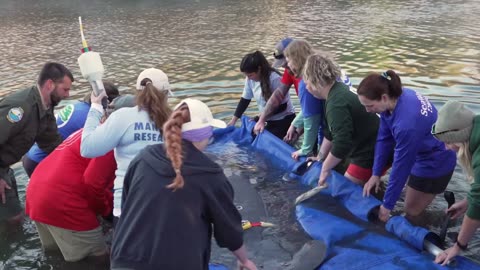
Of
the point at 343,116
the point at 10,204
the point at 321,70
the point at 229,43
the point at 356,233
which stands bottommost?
the point at 229,43

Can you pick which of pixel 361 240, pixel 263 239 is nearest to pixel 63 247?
pixel 263 239

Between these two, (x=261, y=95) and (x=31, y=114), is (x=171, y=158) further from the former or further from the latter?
(x=261, y=95)

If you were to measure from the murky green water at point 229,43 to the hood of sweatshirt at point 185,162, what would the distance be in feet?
8.84

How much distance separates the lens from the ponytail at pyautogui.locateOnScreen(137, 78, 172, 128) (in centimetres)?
320

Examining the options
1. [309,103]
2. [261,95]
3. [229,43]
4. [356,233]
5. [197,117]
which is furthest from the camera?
[229,43]

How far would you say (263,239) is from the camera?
4219mm

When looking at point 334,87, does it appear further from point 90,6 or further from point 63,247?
point 90,6

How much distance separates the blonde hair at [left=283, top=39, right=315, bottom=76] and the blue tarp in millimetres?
1115

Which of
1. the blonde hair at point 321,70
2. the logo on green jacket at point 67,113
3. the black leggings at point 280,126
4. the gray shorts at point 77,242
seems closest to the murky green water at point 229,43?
the gray shorts at point 77,242

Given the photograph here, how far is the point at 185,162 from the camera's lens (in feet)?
7.54

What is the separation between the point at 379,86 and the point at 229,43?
1272 cm

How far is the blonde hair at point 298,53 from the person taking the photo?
5.05 m

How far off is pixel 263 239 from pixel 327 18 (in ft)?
60.6

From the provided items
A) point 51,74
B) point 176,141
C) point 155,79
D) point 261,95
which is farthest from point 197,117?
point 261,95
